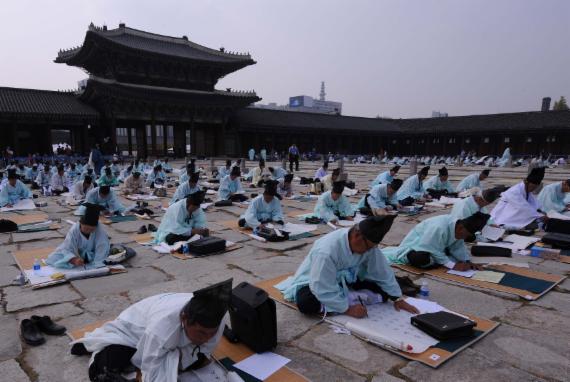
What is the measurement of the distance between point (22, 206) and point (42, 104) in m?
16.4

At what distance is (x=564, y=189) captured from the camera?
8.27m

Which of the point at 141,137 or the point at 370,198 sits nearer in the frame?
the point at 370,198

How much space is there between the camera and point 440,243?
16.3ft

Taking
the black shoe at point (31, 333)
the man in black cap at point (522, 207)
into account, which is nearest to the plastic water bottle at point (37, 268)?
the black shoe at point (31, 333)

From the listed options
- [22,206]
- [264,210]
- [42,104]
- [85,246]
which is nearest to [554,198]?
[264,210]

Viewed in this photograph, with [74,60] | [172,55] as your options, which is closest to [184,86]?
[172,55]

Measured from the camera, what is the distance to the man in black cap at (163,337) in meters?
2.16

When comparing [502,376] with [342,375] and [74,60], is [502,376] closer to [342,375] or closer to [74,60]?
[342,375]

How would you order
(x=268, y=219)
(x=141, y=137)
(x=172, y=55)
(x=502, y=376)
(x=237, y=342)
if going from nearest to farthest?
(x=502, y=376), (x=237, y=342), (x=268, y=219), (x=172, y=55), (x=141, y=137)

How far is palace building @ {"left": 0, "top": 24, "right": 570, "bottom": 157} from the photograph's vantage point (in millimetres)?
23656

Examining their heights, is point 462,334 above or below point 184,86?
below

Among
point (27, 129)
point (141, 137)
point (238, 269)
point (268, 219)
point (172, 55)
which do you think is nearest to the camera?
point (238, 269)

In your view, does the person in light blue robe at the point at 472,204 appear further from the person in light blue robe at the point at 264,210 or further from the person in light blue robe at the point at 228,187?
the person in light blue robe at the point at 228,187

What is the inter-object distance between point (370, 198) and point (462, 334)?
21.7 ft
